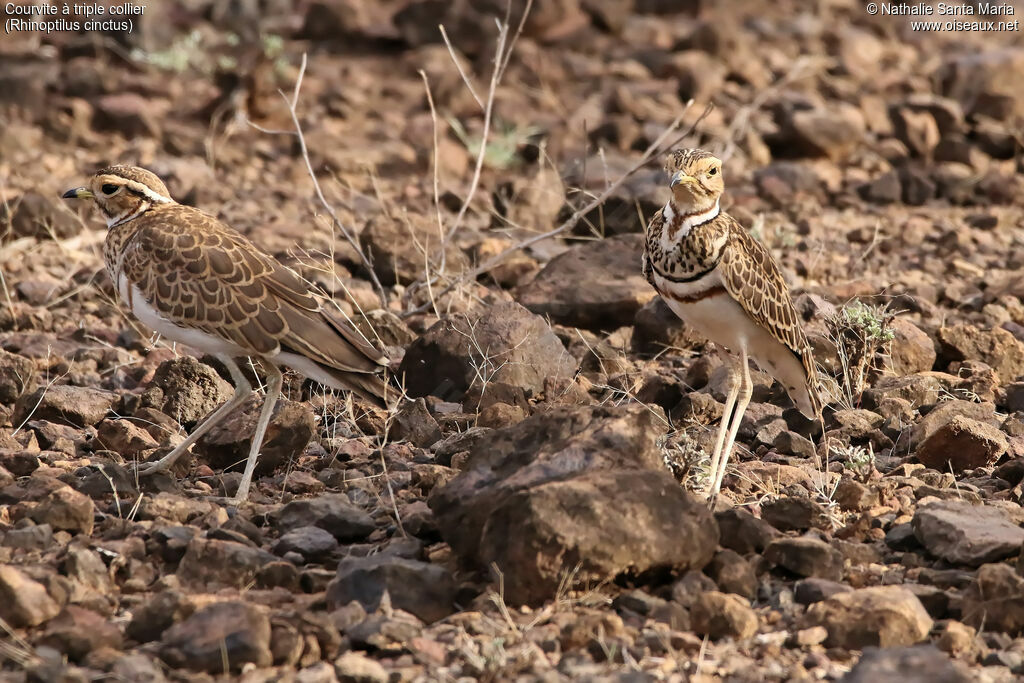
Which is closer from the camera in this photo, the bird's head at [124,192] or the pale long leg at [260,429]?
the pale long leg at [260,429]

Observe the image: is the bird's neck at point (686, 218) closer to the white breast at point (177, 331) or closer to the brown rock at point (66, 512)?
the white breast at point (177, 331)

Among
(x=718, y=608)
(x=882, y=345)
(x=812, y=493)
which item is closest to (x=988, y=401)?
(x=882, y=345)

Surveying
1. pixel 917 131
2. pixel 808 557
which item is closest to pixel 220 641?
pixel 808 557

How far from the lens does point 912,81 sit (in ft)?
41.1

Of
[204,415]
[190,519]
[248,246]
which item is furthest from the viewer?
[204,415]

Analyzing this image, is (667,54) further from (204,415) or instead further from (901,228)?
(204,415)

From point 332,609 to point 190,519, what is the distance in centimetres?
99

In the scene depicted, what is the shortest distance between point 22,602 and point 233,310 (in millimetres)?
1732

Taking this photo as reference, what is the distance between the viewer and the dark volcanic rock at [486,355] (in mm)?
6465

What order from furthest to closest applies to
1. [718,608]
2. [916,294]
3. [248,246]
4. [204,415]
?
[916,294], [204,415], [248,246], [718,608]

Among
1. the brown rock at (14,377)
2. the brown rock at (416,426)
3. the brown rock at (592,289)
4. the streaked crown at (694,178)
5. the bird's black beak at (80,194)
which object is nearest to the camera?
the streaked crown at (694,178)

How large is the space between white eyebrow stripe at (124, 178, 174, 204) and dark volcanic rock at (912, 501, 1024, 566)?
3501 mm

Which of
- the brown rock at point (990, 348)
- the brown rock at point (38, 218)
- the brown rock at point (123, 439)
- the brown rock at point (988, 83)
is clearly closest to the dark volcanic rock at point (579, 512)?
the brown rock at point (123, 439)
